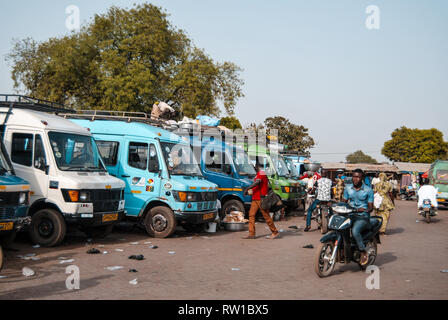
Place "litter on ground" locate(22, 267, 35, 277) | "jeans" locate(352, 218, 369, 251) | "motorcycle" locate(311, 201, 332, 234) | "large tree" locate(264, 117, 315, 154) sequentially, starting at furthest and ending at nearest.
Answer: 1. "large tree" locate(264, 117, 315, 154)
2. "motorcycle" locate(311, 201, 332, 234)
3. "jeans" locate(352, 218, 369, 251)
4. "litter on ground" locate(22, 267, 35, 277)

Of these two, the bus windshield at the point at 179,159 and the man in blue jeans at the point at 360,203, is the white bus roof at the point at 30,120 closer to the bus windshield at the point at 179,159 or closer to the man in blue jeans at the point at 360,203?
the bus windshield at the point at 179,159

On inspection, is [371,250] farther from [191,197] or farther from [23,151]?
[23,151]

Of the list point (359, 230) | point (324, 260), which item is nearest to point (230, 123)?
point (359, 230)

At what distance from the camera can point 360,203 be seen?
8008 millimetres

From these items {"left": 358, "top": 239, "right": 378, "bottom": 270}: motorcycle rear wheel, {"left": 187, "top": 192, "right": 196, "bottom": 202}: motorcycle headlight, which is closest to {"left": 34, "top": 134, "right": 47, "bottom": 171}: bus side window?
{"left": 187, "top": 192, "right": 196, "bottom": 202}: motorcycle headlight

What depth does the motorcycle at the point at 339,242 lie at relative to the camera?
729cm

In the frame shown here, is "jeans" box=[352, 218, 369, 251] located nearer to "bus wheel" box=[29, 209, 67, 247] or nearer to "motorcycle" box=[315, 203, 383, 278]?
"motorcycle" box=[315, 203, 383, 278]

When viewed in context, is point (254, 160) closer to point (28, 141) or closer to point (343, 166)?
point (28, 141)

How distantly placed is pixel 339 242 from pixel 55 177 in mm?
5805

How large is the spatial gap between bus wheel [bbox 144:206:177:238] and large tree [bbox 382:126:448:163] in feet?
250

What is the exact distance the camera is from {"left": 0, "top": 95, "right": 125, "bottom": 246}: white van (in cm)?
935

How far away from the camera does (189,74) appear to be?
3303 cm
